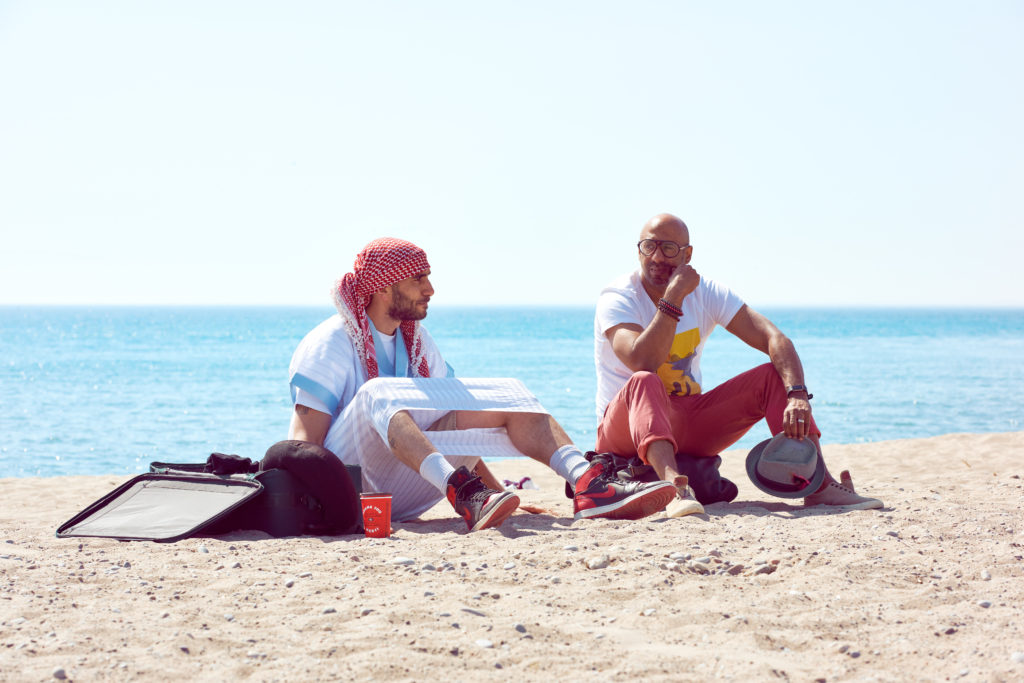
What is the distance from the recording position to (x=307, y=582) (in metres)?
3.38

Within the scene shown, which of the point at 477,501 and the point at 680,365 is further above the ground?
the point at 680,365

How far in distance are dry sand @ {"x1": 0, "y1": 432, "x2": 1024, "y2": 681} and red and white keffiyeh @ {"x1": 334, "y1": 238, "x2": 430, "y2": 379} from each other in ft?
3.39

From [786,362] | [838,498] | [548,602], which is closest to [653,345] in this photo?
[786,362]

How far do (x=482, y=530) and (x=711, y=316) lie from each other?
77.1 inches

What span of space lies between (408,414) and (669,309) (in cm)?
144

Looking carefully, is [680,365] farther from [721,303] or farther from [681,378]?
[721,303]

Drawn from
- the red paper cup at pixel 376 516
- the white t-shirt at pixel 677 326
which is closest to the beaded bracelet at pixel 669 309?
the white t-shirt at pixel 677 326

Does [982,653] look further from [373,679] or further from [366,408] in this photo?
[366,408]

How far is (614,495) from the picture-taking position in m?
4.28

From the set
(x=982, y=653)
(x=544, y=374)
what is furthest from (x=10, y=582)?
(x=544, y=374)

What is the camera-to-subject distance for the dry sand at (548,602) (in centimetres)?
259

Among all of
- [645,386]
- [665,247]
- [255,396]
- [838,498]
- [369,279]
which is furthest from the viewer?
[255,396]

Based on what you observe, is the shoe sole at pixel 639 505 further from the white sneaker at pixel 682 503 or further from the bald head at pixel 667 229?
the bald head at pixel 667 229

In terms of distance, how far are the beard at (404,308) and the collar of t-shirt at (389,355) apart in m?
0.16
